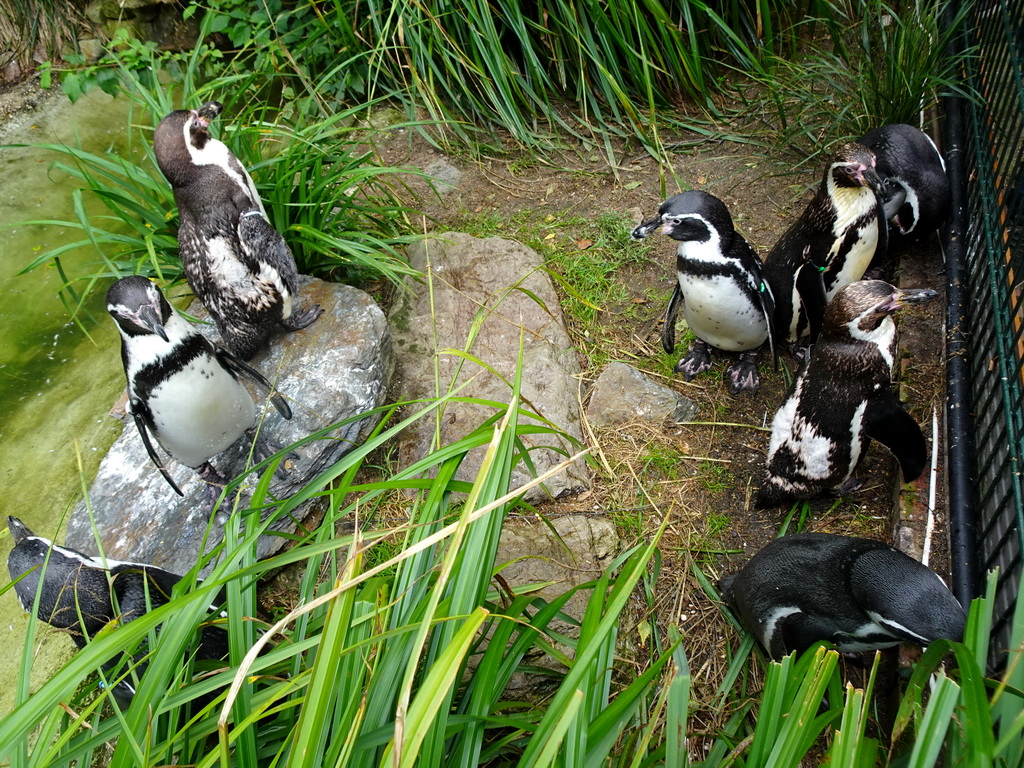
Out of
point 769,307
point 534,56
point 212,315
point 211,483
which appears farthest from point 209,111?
point 769,307

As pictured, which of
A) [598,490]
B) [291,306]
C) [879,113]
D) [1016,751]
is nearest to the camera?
[1016,751]

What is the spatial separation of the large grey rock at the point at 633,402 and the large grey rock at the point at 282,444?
91 centimetres

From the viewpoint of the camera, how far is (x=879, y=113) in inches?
149

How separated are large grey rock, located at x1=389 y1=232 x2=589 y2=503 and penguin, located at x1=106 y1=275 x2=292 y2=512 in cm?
73

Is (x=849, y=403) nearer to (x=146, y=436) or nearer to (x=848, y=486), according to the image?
(x=848, y=486)

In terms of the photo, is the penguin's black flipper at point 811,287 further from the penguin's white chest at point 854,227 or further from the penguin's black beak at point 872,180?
the penguin's black beak at point 872,180

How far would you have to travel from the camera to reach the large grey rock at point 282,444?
2883mm

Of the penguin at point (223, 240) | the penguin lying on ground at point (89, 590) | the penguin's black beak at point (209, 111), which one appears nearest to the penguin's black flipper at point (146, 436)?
the penguin lying on ground at point (89, 590)

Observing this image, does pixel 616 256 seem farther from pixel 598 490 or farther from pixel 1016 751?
pixel 1016 751

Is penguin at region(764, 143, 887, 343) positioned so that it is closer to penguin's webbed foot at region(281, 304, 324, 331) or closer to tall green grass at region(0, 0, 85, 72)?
penguin's webbed foot at region(281, 304, 324, 331)

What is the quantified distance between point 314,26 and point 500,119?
126 cm

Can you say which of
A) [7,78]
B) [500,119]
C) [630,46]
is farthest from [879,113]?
[7,78]

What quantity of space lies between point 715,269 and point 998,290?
3.09ft

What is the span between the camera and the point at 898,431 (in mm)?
2523
